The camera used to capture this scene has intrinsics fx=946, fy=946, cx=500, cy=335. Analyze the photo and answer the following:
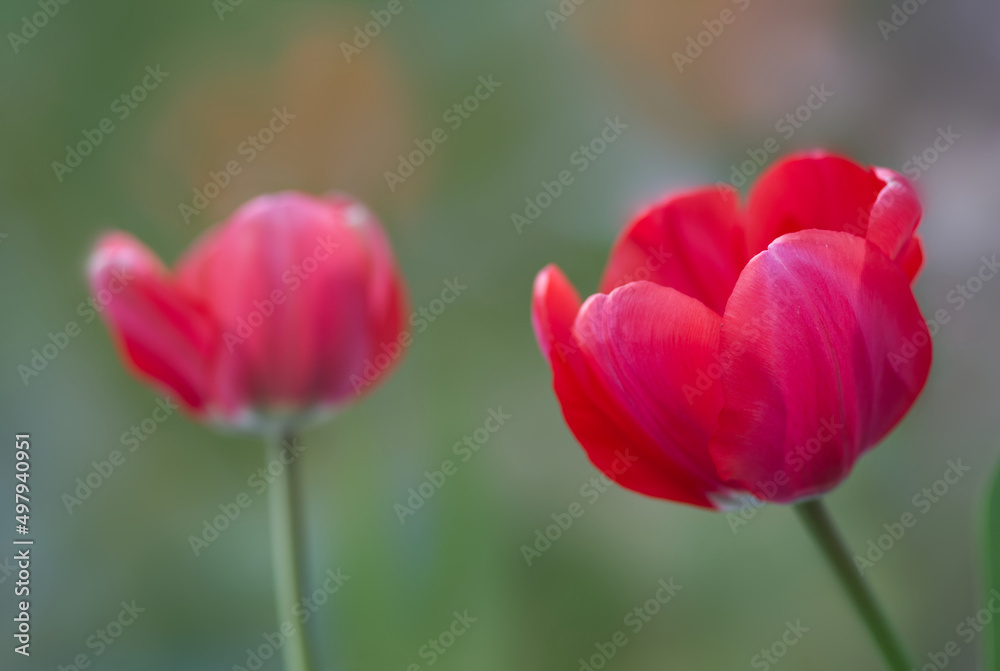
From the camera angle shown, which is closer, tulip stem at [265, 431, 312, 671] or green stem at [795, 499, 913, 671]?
green stem at [795, 499, 913, 671]

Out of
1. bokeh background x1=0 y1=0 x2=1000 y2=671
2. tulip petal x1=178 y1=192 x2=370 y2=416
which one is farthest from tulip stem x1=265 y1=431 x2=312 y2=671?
bokeh background x1=0 y1=0 x2=1000 y2=671

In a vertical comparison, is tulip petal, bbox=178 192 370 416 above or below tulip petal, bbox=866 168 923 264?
above

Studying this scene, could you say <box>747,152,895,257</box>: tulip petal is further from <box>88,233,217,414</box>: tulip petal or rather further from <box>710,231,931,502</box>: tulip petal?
<box>88,233,217,414</box>: tulip petal

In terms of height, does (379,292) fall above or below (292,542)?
above

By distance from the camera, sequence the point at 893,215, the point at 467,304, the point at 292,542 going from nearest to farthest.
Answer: the point at 893,215 → the point at 292,542 → the point at 467,304

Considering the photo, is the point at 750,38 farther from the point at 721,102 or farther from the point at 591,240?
the point at 591,240

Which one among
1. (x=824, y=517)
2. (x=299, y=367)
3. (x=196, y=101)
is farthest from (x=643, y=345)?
(x=196, y=101)

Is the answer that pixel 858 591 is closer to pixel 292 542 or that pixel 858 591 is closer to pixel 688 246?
pixel 688 246

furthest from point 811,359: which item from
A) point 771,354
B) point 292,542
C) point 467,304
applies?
point 467,304
